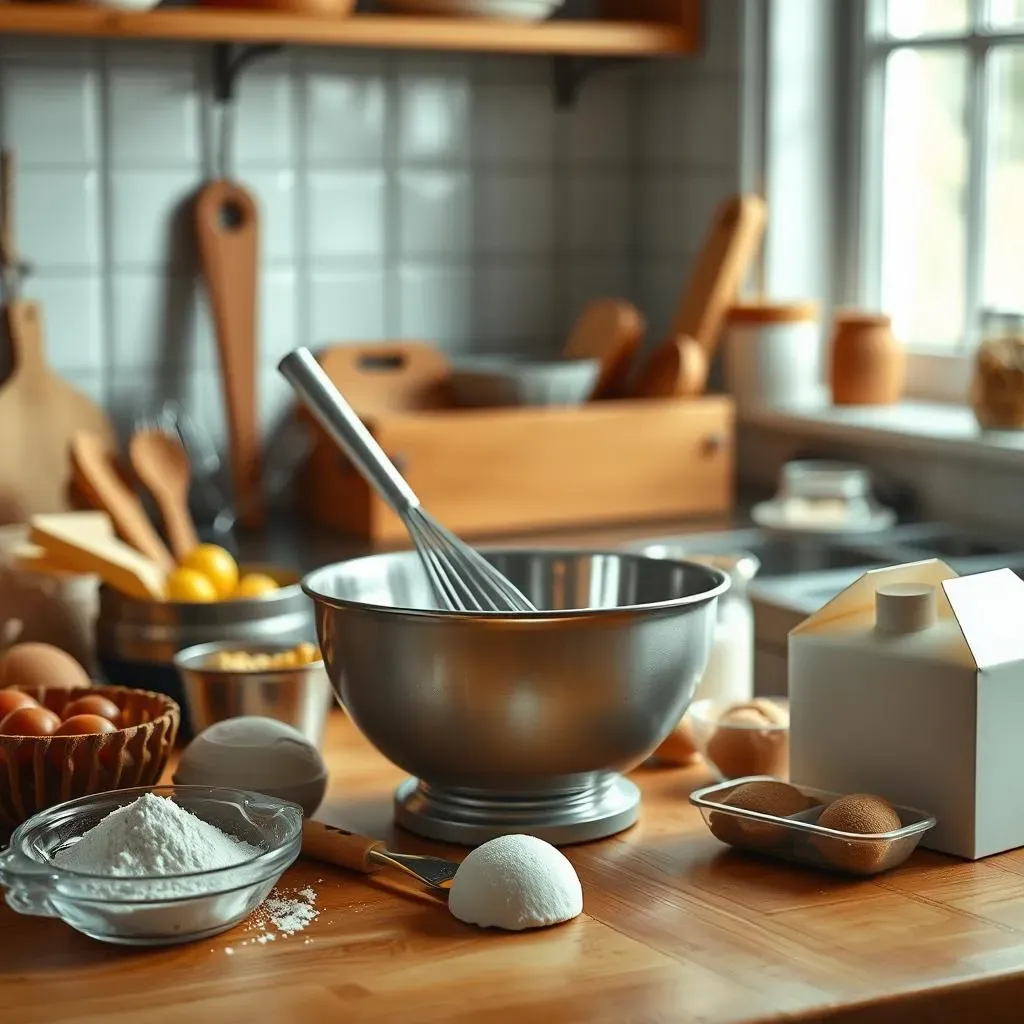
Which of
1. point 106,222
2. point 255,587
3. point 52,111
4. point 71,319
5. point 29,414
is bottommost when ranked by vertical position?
point 255,587

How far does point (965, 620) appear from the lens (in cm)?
111

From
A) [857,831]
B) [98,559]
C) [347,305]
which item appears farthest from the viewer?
[347,305]

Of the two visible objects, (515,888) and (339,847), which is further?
(339,847)

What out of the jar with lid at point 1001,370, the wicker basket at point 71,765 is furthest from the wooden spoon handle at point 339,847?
the jar with lid at point 1001,370

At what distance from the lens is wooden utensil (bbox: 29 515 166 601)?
4.85 feet

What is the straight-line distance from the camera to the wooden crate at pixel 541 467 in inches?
87.4

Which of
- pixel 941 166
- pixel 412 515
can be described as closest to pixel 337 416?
pixel 412 515

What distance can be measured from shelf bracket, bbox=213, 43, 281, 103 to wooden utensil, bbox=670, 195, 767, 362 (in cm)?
67

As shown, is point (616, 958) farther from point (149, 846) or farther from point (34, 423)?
point (34, 423)

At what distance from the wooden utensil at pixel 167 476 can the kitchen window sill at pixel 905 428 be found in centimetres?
83

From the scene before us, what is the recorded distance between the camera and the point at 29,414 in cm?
221

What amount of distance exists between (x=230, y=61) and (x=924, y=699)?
161cm

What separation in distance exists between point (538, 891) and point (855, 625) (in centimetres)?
31

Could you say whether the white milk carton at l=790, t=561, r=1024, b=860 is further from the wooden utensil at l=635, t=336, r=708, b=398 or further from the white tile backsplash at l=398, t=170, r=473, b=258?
the white tile backsplash at l=398, t=170, r=473, b=258
